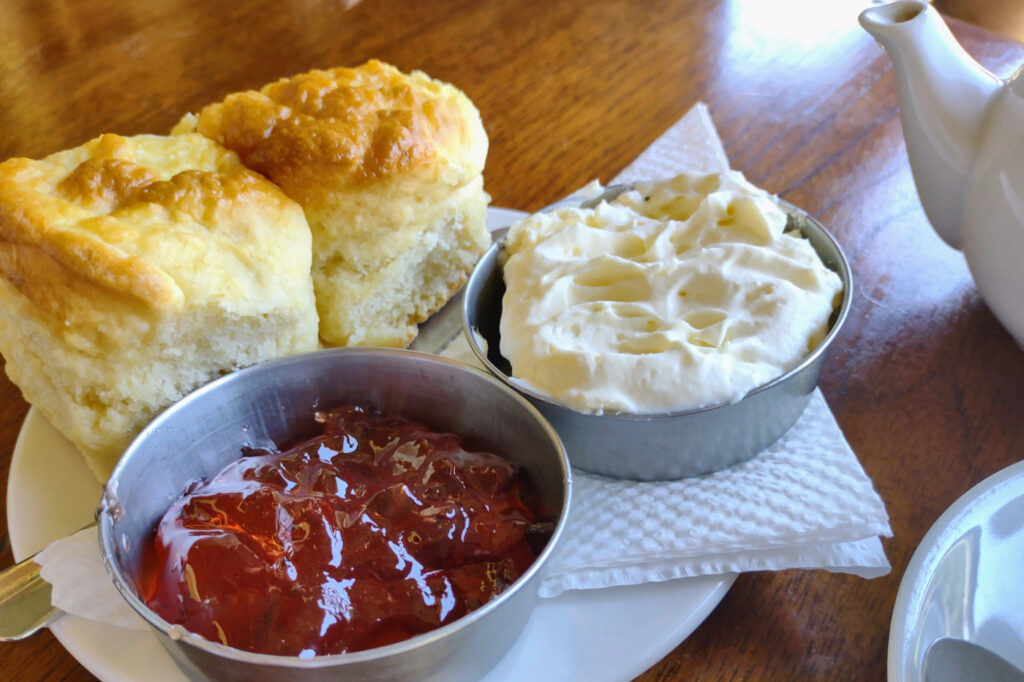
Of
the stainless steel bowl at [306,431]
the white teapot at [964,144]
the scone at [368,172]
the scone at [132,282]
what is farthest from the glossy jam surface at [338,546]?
the white teapot at [964,144]

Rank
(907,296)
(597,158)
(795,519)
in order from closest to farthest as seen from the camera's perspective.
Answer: (795,519)
(907,296)
(597,158)

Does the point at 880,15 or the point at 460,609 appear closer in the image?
the point at 460,609

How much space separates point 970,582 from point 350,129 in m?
0.92

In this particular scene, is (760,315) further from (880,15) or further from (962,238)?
(880,15)

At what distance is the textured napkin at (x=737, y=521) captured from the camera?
37.8 inches

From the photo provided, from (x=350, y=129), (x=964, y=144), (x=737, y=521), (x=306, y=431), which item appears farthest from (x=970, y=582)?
(x=350, y=129)

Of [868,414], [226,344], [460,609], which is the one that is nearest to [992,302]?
[868,414]

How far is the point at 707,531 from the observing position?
987mm

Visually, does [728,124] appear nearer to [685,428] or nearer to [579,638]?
[685,428]

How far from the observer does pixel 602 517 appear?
1.04 meters

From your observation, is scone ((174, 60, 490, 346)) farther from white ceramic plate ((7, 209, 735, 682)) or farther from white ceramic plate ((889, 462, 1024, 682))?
white ceramic plate ((889, 462, 1024, 682))

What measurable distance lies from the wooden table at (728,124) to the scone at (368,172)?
0.38 meters

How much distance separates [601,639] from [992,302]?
2.45 ft

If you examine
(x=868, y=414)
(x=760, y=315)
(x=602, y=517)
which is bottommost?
(x=868, y=414)
